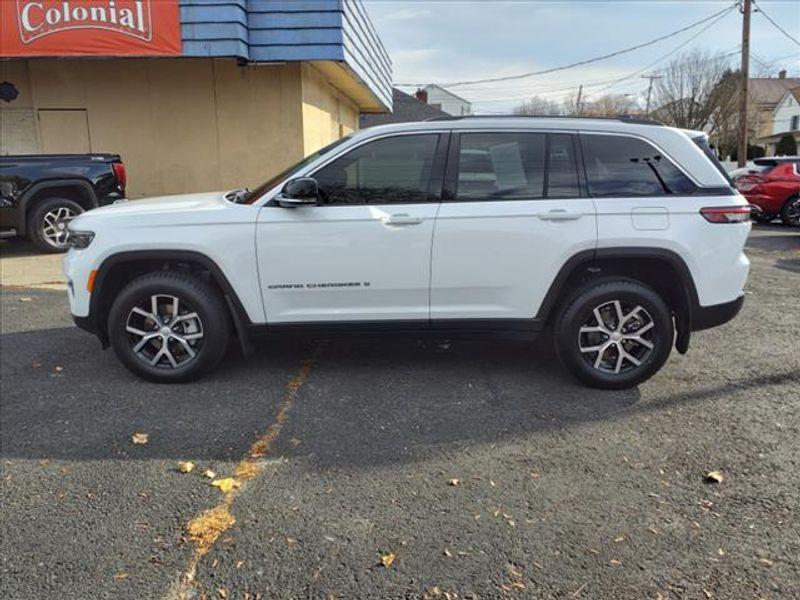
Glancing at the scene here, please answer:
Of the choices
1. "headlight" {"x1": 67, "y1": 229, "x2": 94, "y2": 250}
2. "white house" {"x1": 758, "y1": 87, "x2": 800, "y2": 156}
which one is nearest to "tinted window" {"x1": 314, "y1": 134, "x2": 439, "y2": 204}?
"headlight" {"x1": 67, "y1": 229, "x2": 94, "y2": 250}

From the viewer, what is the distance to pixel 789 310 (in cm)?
692

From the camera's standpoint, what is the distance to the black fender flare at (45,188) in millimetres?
9922

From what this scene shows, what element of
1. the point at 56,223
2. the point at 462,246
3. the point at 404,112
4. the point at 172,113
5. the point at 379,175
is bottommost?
the point at 56,223

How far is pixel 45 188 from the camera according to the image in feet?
33.1

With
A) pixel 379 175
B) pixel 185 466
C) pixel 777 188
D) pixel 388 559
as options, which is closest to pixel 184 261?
pixel 379 175

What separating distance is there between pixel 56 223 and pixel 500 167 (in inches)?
330

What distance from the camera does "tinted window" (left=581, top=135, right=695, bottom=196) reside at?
14.4ft

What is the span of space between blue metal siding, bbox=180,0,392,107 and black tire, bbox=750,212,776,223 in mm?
10519

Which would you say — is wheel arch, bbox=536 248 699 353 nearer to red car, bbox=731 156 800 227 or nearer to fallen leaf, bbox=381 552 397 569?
fallen leaf, bbox=381 552 397 569

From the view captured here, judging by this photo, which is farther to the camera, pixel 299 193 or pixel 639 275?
pixel 639 275

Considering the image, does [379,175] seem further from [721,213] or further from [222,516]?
[222,516]

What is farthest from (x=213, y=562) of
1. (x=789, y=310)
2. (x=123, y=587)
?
(x=789, y=310)

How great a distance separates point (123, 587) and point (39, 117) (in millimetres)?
13274

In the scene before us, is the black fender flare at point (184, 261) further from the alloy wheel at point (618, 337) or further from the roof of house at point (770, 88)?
the roof of house at point (770, 88)
